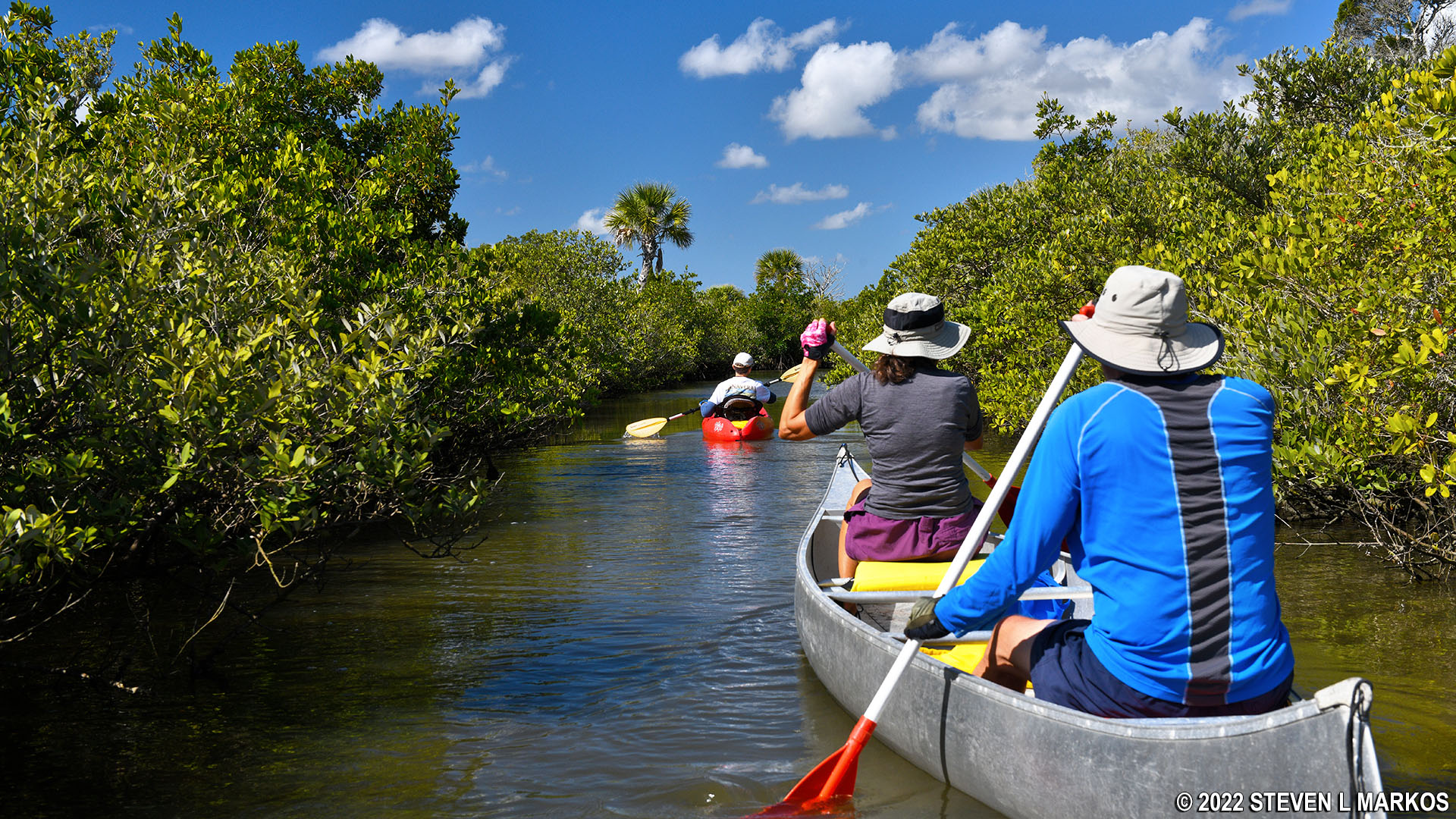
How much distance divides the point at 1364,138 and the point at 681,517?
7.74m

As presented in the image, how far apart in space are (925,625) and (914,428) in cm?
156

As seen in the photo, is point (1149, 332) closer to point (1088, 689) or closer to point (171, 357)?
point (1088, 689)

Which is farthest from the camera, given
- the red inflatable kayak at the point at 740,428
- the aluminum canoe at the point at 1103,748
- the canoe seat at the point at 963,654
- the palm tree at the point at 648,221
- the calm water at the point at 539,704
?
the palm tree at the point at 648,221

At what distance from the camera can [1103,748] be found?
3.37m

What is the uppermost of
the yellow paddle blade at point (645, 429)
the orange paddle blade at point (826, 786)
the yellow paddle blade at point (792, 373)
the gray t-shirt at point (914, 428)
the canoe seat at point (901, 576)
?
the yellow paddle blade at point (792, 373)

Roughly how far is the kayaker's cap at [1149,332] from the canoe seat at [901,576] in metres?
2.19

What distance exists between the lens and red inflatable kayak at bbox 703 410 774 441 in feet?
64.0

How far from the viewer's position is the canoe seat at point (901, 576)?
5.32 m

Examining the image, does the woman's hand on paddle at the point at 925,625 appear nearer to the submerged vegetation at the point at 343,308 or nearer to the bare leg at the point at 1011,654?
the bare leg at the point at 1011,654

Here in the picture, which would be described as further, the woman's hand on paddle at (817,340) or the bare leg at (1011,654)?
the woman's hand on paddle at (817,340)

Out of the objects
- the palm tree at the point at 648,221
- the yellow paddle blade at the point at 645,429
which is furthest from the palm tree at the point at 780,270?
the yellow paddle blade at the point at 645,429

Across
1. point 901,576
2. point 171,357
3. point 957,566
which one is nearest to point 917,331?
point 901,576

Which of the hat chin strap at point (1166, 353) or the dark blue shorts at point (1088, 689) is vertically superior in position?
the hat chin strap at point (1166, 353)

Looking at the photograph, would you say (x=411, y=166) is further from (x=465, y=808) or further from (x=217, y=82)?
(x=465, y=808)
